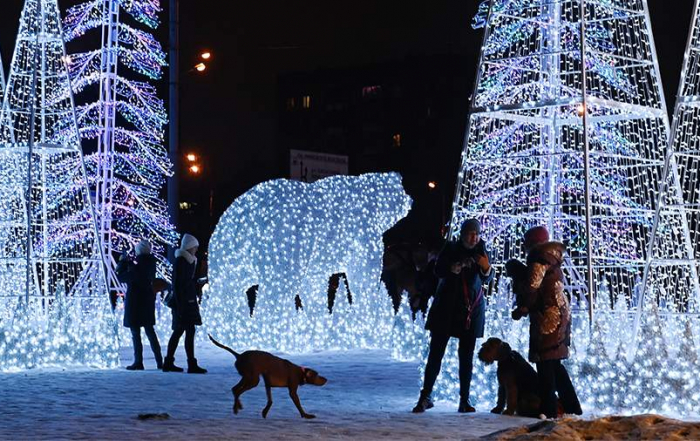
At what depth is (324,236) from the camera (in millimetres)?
19031

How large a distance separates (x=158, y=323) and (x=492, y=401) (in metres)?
9.63

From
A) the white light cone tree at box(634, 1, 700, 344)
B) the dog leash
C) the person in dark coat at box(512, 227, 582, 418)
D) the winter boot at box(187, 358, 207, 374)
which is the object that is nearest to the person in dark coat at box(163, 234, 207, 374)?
the winter boot at box(187, 358, 207, 374)

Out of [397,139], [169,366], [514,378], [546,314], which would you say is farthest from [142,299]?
[397,139]

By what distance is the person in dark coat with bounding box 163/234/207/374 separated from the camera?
48.1 ft

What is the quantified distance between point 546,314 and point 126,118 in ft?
46.0

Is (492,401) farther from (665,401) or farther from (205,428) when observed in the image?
(205,428)

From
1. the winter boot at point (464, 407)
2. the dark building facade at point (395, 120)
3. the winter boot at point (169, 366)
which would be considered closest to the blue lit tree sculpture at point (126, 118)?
the winter boot at point (169, 366)

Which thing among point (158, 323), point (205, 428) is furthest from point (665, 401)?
point (158, 323)

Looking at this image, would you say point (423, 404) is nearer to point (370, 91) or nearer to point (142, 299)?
point (142, 299)

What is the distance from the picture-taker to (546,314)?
1007 centimetres

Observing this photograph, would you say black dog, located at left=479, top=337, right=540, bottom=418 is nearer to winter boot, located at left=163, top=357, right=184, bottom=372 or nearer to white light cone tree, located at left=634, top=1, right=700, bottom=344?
white light cone tree, located at left=634, top=1, right=700, bottom=344

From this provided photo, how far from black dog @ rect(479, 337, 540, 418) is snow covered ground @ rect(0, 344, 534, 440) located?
0.55 feet

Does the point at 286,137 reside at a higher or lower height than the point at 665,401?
higher

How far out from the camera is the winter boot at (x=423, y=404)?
10484 mm
